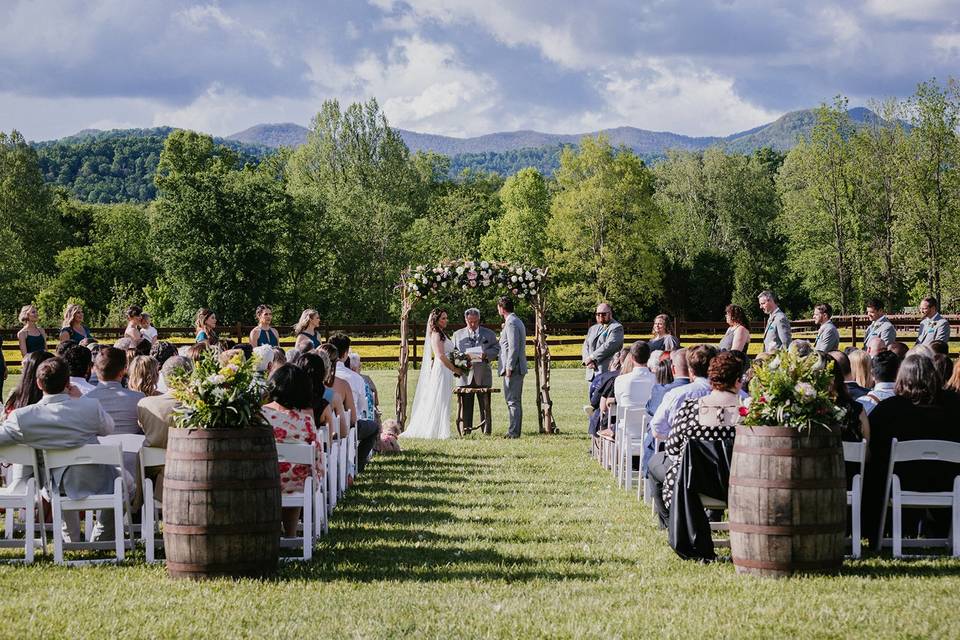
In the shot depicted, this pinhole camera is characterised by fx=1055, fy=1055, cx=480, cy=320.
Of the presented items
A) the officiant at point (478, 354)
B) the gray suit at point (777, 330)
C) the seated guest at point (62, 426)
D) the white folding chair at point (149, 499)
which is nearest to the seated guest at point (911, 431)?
the white folding chair at point (149, 499)

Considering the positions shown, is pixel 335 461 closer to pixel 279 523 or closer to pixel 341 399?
pixel 341 399

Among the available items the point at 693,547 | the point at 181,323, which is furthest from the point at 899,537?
the point at 181,323

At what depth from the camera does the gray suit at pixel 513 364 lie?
16.4m

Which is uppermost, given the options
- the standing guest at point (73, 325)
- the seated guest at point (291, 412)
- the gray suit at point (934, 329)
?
the standing guest at point (73, 325)

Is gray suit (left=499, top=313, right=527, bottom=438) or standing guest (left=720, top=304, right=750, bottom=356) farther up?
standing guest (left=720, top=304, right=750, bottom=356)

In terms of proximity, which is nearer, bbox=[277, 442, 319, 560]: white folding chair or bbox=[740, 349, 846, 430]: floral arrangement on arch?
bbox=[740, 349, 846, 430]: floral arrangement on arch

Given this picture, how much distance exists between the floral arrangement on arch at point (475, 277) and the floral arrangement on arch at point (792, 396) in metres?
10.5

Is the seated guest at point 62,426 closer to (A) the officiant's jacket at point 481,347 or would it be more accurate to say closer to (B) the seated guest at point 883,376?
(B) the seated guest at point 883,376

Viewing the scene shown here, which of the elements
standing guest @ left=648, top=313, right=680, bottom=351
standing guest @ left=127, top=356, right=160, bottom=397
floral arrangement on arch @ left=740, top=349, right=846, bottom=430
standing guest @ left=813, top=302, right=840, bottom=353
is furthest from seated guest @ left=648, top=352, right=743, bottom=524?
standing guest @ left=813, top=302, right=840, bottom=353

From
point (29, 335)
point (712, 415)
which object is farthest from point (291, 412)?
point (29, 335)

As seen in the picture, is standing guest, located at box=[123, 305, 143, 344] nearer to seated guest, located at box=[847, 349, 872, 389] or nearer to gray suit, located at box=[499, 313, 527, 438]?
gray suit, located at box=[499, 313, 527, 438]

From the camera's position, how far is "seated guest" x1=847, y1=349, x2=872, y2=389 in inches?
394

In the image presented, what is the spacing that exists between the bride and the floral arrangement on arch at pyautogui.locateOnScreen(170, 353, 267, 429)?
9486mm

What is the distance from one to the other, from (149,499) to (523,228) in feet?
191
